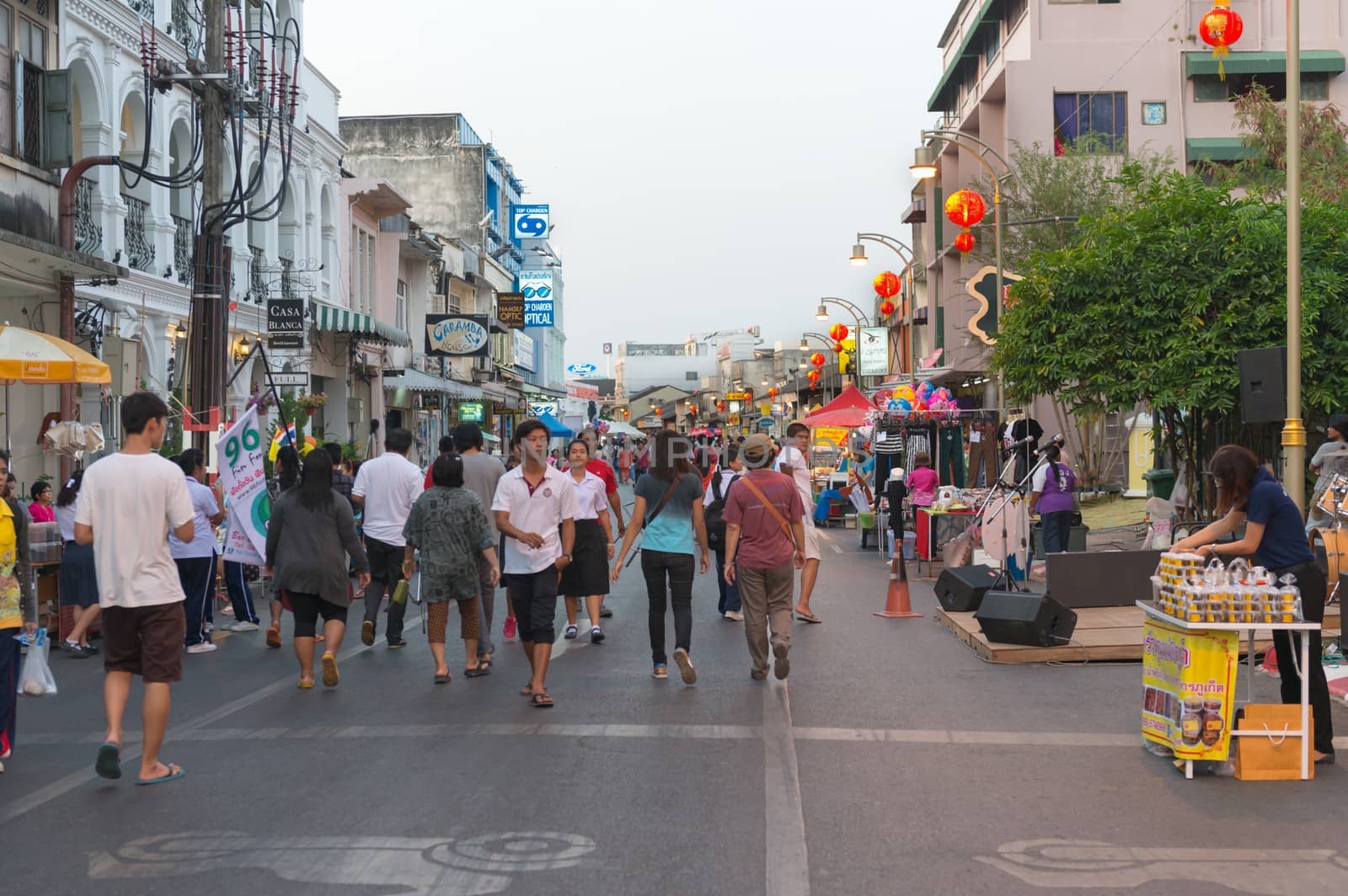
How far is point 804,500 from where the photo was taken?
47.5 feet

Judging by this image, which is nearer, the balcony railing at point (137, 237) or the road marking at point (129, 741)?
the road marking at point (129, 741)

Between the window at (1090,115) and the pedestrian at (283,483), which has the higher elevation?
the window at (1090,115)

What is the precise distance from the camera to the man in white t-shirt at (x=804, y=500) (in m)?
13.7

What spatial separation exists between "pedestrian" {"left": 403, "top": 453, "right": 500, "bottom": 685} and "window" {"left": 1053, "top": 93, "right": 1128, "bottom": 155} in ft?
109

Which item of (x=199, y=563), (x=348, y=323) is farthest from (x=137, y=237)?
(x=199, y=563)

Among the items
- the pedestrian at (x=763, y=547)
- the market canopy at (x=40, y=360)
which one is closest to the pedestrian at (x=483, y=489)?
the pedestrian at (x=763, y=547)

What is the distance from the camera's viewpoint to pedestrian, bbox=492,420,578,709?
9250 mm

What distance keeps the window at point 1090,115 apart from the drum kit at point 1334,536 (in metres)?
29.0

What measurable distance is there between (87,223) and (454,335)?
2282cm

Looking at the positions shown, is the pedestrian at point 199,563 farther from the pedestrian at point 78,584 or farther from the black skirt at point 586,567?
the black skirt at point 586,567

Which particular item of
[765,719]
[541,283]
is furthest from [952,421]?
[541,283]

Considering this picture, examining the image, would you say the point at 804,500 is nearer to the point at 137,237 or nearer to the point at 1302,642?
the point at 1302,642

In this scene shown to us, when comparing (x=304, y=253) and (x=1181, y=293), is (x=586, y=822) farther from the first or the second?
(x=304, y=253)

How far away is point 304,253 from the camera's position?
30609 millimetres
